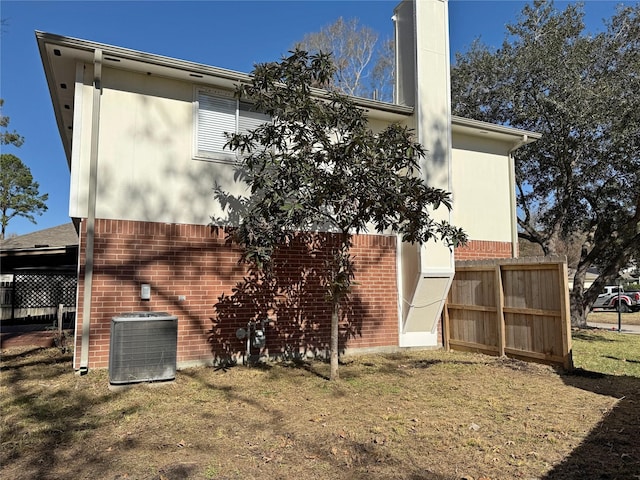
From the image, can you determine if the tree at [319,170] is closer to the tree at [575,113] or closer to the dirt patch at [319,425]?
the dirt patch at [319,425]

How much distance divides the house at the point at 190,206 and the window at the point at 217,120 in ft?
0.06

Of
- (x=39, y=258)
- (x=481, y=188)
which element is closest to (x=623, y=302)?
(x=481, y=188)

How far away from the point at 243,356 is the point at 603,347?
26.8 feet

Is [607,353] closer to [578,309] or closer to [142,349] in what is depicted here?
[578,309]

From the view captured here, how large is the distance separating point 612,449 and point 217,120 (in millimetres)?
7025

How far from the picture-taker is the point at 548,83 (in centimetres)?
1387

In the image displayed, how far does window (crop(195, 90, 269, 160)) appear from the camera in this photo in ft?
25.0

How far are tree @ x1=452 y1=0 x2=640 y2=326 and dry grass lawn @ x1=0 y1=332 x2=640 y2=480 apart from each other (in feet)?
30.1

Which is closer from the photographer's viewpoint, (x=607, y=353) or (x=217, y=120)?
(x=217, y=120)

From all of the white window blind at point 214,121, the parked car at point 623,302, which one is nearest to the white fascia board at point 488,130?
the white window blind at point 214,121

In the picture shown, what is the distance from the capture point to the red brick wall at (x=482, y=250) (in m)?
10.1

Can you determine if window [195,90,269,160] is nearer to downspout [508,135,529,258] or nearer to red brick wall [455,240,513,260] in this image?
red brick wall [455,240,513,260]

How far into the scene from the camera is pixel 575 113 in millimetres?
13078

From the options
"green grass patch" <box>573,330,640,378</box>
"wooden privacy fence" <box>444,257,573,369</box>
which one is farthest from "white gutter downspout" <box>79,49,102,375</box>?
"green grass patch" <box>573,330,640,378</box>
